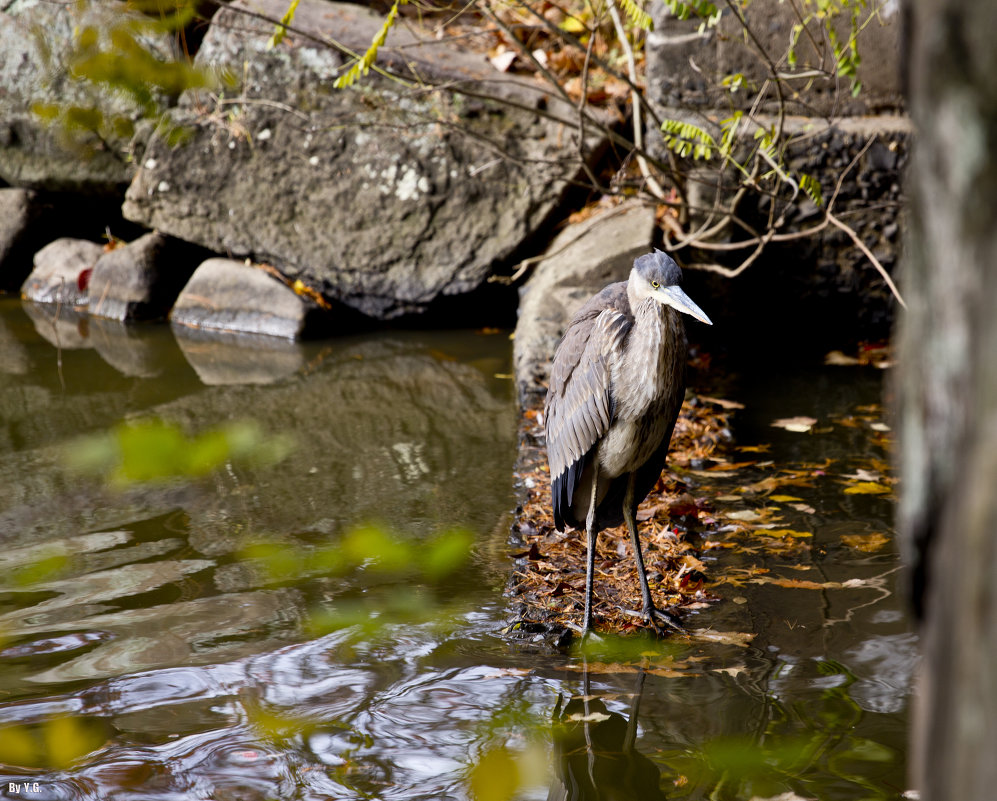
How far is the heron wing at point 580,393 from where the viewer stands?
10.2 feet

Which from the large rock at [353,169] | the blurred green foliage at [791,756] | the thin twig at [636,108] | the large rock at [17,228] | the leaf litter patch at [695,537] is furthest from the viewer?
the large rock at [17,228]

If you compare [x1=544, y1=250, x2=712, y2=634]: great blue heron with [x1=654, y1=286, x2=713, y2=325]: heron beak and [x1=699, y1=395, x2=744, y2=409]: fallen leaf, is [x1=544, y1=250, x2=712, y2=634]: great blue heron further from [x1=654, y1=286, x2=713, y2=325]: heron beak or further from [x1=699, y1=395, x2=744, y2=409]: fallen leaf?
[x1=699, y1=395, x2=744, y2=409]: fallen leaf

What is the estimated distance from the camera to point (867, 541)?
376cm

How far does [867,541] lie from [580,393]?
145 centimetres

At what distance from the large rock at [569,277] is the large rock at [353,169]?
0.70 metres

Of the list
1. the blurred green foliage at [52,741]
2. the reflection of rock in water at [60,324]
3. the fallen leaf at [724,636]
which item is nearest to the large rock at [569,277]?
the fallen leaf at [724,636]

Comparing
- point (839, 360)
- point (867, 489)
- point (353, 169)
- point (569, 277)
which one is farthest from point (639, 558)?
point (353, 169)

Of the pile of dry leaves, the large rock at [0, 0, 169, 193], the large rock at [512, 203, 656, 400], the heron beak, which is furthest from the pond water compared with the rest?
the large rock at [0, 0, 169, 193]

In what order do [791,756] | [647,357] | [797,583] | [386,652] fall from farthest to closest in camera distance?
[797,583] → [386,652] → [647,357] → [791,756]

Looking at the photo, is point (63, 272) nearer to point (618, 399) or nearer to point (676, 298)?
→ point (618, 399)

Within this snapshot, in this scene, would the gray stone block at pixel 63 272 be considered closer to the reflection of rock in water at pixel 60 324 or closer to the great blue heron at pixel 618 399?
the reflection of rock in water at pixel 60 324

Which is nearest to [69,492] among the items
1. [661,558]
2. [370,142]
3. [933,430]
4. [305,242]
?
[661,558]

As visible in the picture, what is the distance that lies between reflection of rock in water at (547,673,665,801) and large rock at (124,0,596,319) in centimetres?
480

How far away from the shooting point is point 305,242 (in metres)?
7.46
